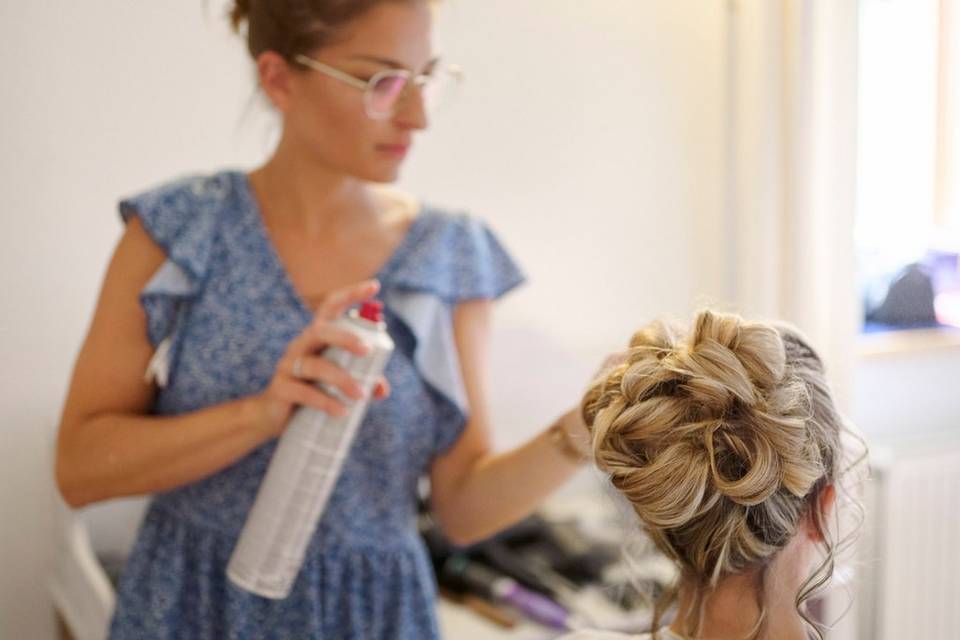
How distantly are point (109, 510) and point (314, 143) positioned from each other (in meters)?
0.90

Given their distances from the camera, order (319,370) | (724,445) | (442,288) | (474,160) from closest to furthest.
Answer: (724,445), (319,370), (442,288), (474,160)

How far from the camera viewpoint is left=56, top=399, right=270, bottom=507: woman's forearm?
0.98 meters

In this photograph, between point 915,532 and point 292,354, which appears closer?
point 292,354

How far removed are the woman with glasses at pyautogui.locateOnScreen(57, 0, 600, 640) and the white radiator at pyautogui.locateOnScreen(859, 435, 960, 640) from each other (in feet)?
2.68

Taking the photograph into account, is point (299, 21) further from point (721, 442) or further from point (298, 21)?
point (721, 442)

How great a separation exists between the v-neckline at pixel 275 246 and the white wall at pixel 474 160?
0.55 meters

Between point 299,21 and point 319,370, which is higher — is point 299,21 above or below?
above

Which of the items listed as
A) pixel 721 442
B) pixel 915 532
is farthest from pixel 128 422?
pixel 915 532

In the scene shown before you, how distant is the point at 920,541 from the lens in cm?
166

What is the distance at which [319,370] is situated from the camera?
2.97 feet

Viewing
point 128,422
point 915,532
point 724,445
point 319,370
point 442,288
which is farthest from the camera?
point 915,532

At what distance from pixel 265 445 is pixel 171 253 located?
0.23m

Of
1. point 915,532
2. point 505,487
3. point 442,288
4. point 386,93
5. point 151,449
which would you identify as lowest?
point 915,532

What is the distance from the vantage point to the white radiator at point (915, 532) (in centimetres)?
162
